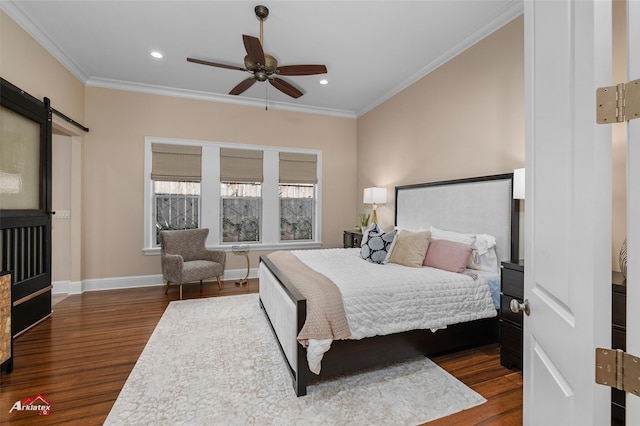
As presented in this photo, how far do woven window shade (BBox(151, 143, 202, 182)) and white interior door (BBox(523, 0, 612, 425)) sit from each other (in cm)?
470

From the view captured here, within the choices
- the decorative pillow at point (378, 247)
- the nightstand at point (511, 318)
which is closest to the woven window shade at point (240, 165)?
the decorative pillow at point (378, 247)

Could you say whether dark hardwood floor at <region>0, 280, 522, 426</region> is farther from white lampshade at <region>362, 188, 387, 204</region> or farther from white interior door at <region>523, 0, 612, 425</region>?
white lampshade at <region>362, 188, 387, 204</region>

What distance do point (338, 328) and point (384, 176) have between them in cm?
335

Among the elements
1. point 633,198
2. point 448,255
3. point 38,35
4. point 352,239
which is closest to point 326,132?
point 352,239

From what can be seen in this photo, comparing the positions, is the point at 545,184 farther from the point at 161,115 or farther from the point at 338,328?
the point at 161,115

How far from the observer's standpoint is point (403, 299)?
2.25 m

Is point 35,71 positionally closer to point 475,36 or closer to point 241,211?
point 241,211

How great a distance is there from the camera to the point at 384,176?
487 centimetres

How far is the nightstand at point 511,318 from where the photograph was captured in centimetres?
218

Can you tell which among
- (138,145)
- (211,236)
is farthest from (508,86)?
(138,145)

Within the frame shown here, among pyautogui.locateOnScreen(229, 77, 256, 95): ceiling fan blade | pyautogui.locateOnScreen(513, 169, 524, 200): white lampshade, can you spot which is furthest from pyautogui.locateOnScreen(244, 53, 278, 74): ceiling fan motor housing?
pyautogui.locateOnScreen(513, 169, 524, 200): white lampshade

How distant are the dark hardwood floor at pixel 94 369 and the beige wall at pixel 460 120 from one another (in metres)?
1.90

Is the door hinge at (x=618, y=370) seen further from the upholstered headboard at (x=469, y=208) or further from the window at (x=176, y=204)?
the window at (x=176, y=204)

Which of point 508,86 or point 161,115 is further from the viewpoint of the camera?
point 161,115
